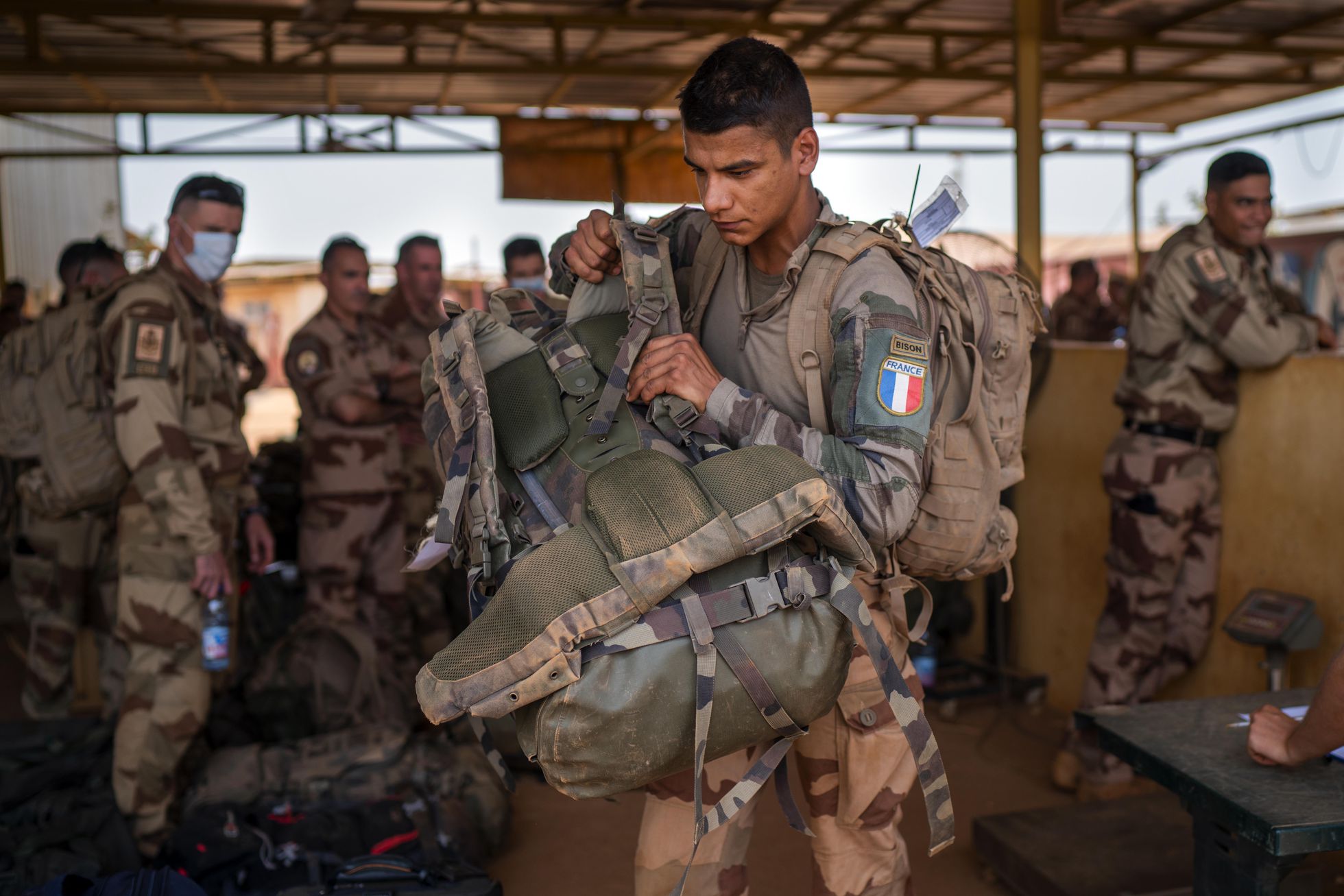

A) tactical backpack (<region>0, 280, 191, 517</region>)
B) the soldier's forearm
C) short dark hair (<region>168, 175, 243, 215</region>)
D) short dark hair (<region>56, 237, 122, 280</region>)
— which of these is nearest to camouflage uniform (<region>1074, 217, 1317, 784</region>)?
the soldier's forearm

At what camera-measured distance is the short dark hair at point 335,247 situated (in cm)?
505

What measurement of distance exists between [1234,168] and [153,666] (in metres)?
3.87

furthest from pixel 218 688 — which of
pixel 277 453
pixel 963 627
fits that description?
pixel 963 627

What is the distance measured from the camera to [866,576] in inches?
84.6

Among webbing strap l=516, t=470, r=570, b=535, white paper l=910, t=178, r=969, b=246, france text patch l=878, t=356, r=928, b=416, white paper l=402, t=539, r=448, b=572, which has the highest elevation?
white paper l=910, t=178, r=969, b=246

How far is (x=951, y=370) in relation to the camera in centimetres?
208

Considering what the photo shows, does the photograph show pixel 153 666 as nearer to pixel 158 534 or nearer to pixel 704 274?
pixel 158 534

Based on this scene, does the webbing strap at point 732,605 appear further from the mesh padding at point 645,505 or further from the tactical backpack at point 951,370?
the tactical backpack at point 951,370

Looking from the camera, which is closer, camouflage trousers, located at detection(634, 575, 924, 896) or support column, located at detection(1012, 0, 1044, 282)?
camouflage trousers, located at detection(634, 575, 924, 896)

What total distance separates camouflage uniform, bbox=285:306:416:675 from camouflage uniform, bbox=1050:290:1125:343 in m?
7.42

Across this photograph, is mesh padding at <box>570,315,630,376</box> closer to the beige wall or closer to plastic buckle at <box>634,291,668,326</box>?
plastic buckle at <box>634,291,668,326</box>

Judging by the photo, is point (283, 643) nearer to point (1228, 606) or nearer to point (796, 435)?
point (796, 435)

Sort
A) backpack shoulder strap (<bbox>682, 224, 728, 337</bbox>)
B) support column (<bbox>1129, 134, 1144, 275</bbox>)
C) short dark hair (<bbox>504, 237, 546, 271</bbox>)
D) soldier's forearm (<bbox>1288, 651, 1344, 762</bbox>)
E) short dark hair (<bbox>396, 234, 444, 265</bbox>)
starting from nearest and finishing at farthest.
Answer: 1. soldier's forearm (<bbox>1288, 651, 1344, 762</bbox>)
2. backpack shoulder strap (<bbox>682, 224, 728, 337</bbox>)
3. short dark hair (<bbox>396, 234, 444, 265</bbox>)
4. short dark hair (<bbox>504, 237, 546, 271</bbox>)
5. support column (<bbox>1129, 134, 1144, 275</bbox>)

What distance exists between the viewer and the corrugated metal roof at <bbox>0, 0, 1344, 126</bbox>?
766cm
